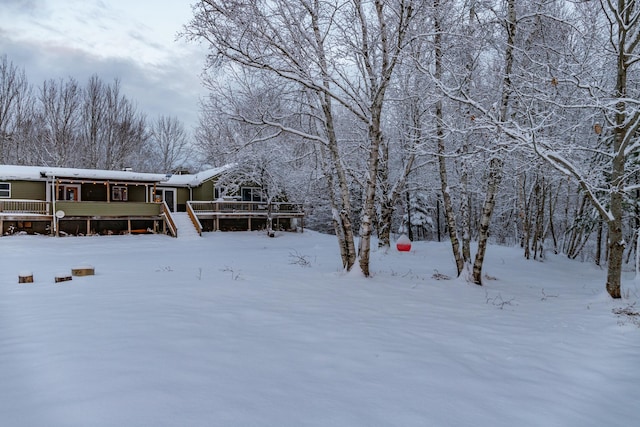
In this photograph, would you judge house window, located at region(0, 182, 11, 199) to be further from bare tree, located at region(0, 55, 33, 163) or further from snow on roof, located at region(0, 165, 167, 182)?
bare tree, located at region(0, 55, 33, 163)

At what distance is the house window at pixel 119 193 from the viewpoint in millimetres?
23359

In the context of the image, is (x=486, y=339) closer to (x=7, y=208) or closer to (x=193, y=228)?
(x=193, y=228)

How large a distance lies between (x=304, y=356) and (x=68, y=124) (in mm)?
35282

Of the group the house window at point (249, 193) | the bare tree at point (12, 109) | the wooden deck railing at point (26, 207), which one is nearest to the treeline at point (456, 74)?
the wooden deck railing at point (26, 207)

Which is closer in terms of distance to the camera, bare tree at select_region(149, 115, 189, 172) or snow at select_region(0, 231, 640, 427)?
snow at select_region(0, 231, 640, 427)

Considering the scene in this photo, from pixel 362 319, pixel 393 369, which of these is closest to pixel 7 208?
pixel 362 319

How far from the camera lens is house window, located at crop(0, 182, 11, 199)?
19.8m

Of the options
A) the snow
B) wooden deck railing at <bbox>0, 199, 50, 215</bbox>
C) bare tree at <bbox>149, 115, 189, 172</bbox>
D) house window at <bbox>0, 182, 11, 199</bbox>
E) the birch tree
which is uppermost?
bare tree at <bbox>149, 115, 189, 172</bbox>

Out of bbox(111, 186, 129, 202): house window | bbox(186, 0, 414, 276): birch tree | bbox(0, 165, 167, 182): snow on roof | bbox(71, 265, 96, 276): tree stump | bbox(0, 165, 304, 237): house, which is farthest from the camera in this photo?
bbox(111, 186, 129, 202): house window

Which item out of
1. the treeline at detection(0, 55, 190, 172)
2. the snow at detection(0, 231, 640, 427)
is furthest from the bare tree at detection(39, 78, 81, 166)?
the snow at detection(0, 231, 640, 427)

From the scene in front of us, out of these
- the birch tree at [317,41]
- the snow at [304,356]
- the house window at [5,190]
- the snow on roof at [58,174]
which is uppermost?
the birch tree at [317,41]

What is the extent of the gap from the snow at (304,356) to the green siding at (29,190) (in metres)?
16.8

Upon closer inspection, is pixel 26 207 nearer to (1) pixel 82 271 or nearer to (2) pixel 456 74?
(1) pixel 82 271

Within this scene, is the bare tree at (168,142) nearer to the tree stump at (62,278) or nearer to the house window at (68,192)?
the house window at (68,192)
